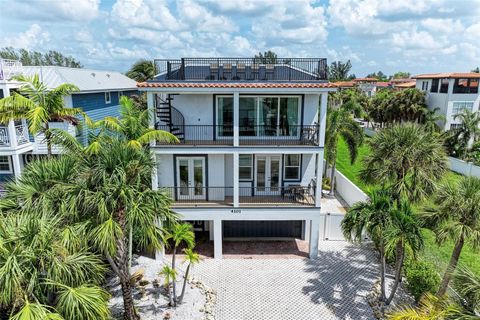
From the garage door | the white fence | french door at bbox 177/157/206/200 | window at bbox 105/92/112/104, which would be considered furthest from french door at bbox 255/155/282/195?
the white fence

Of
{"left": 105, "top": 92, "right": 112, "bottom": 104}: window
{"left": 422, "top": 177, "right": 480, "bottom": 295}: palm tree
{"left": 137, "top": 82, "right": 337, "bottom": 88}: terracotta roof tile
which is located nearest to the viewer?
{"left": 422, "top": 177, "right": 480, "bottom": 295}: palm tree

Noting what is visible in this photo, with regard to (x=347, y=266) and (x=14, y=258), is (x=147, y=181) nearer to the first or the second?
(x=14, y=258)

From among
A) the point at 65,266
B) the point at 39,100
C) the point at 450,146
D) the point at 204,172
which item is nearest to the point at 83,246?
the point at 65,266

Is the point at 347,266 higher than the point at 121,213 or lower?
lower

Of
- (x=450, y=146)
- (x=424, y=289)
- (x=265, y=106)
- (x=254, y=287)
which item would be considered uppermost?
(x=265, y=106)

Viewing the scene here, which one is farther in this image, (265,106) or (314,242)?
(265,106)

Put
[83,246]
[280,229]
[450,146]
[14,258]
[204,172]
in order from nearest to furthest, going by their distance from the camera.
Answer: [14,258] → [83,246] → [204,172] → [280,229] → [450,146]

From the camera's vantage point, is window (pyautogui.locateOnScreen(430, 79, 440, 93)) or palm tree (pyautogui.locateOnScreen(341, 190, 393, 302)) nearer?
palm tree (pyautogui.locateOnScreen(341, 190, 393, 302))

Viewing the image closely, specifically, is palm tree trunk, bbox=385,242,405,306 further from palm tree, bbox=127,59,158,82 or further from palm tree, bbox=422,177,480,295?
palm tree, bbox=127,59,158,82
